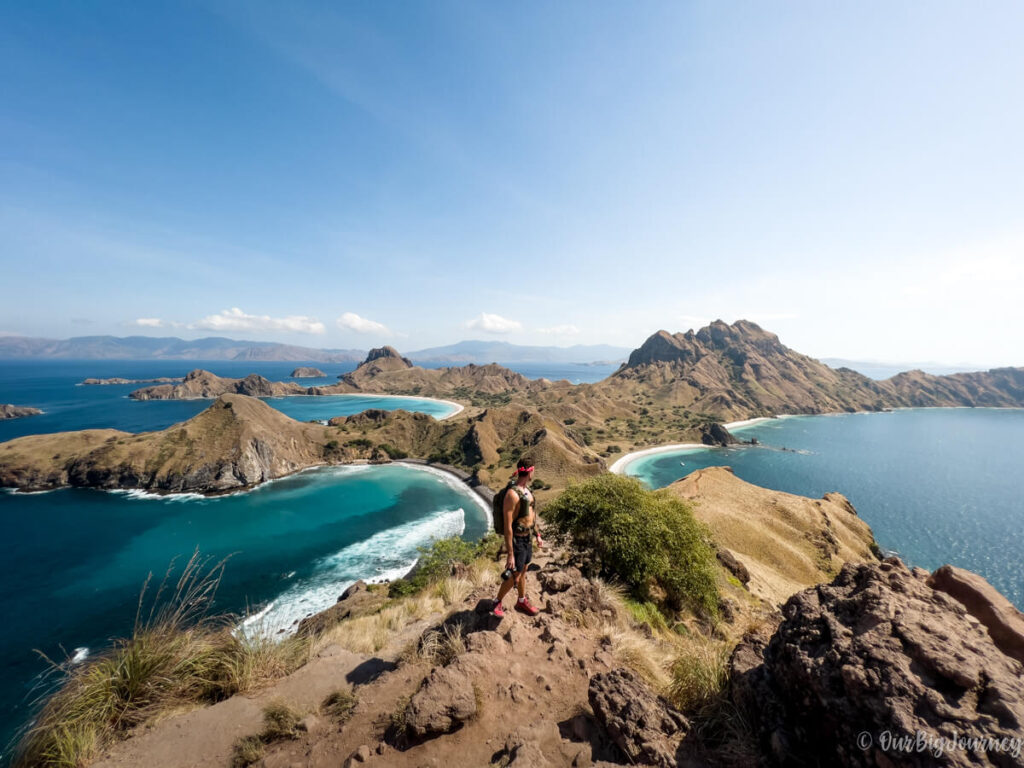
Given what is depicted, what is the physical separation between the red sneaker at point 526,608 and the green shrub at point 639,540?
567 centimetres

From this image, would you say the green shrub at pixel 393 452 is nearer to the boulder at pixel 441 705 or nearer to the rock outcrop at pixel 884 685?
the boulder at pixel 441 705

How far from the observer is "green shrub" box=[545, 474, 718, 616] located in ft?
43.6

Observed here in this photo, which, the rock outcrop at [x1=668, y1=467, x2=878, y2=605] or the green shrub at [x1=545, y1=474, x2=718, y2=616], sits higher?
the green shrub at [x1=545, y1=474, x2=718, y2=616]

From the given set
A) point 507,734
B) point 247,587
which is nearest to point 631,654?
point 507,734

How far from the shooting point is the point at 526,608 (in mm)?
8281

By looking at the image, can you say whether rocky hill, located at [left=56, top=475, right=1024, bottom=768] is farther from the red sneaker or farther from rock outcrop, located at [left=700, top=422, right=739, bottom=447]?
rock outcrop, located at [left=700, top=422, right=739, bottom=447]

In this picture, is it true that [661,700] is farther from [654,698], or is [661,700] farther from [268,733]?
[268,733]

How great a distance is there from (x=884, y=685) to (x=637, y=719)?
284cm

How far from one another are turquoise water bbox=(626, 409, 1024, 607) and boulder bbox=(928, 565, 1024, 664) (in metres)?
60.7

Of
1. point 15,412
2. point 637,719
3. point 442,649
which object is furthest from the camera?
point 15,412

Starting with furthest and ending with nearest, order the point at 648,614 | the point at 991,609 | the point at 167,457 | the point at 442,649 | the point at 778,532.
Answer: the point at 167,457
the point at 778,532
the point at 648,614
the point at 442,649
the point at 991,609

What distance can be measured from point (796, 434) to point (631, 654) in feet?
528

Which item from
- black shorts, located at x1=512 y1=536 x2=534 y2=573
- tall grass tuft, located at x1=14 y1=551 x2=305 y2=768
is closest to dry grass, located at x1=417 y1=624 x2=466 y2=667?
black shorts, located at x1=512 y1=536 x2=534 y2=573

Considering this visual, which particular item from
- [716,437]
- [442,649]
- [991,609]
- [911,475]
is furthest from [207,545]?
[911,475]
